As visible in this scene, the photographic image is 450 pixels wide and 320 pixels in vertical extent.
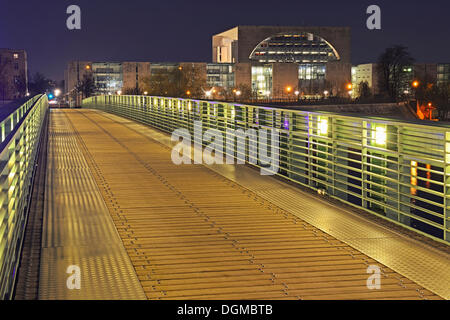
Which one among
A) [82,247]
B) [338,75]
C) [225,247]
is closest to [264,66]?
[338,75]

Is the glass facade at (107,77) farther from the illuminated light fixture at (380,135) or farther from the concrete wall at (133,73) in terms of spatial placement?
the illuminated light fixture at (380,135)

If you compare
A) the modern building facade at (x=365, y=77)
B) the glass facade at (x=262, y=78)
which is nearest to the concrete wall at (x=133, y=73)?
the glass facade at (x=262, y=78)

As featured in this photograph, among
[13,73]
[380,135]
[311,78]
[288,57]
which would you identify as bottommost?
[380,135]

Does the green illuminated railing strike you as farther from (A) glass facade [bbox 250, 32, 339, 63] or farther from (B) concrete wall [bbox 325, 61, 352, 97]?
(A) glass facade [bbox 250, 32, 339, 63]

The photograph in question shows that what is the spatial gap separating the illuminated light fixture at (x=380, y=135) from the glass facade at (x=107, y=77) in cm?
12092

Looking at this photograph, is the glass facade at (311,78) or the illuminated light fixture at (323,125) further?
the glass facade at (311,78)

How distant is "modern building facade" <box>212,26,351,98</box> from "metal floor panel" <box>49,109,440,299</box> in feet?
397

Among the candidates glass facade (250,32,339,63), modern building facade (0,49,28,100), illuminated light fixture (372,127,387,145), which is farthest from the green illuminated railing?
modern building facade (0,49,28,100)

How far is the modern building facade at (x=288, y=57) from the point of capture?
134m

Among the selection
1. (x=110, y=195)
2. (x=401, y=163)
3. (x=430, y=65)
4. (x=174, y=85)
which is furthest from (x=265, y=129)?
(x=430, y=65)

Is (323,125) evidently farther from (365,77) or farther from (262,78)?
(365,77)

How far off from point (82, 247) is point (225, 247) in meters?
1.50

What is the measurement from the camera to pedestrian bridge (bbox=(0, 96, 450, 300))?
228 inches

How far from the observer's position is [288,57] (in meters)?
151
